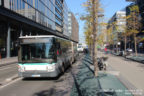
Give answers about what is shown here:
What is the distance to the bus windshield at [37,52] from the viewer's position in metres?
8.79

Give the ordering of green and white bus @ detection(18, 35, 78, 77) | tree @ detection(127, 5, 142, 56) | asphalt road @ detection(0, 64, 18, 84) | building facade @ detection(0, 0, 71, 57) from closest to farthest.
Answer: green and white bus @ detection(18, 35, 78, 77) < asphalt road @ detection(0, 64, 18, 84) < building facade @ detection(0, 0, 71, 57) < tree @ detection(127, 5, 142, 56)

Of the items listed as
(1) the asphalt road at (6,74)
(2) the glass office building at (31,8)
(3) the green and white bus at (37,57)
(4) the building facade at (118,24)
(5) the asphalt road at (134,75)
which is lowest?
(1) the asphalt road at (6,74)

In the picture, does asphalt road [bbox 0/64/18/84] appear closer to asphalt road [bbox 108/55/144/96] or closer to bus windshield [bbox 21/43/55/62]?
bus windshield [bbox 21/43/55/62]

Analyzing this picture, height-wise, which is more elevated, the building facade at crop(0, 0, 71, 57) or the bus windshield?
the building facade at crop(0, 0, 71, 57)

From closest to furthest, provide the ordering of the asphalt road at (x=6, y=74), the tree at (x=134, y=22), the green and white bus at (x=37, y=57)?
the green and white bus at (x=37, y=57), the asphalt road at (x=6, y=74), the tree at (x=134, y=22)

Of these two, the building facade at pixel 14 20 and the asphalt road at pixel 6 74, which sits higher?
the building facade at pixel 14 20

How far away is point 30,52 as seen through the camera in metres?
8.91

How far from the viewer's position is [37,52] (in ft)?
29.0

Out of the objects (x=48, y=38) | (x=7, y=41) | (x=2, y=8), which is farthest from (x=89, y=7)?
(x=7, y=41)

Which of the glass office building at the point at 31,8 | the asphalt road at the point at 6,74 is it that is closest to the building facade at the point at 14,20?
the glass office building at the point at 31,8

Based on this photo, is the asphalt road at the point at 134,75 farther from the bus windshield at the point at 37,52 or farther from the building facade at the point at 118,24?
the building facade at the point at 118,24

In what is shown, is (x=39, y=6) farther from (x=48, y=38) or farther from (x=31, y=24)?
(x=48, y=38)

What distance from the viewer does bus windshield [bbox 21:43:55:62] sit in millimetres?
8794

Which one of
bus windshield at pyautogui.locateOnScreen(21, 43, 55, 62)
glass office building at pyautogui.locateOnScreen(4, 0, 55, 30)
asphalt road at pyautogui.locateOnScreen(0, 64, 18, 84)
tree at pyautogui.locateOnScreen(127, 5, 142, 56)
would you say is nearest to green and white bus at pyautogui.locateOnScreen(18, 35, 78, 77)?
bus windshield at pyautogui.locateOnScreen(21, 43, 55, 62)
